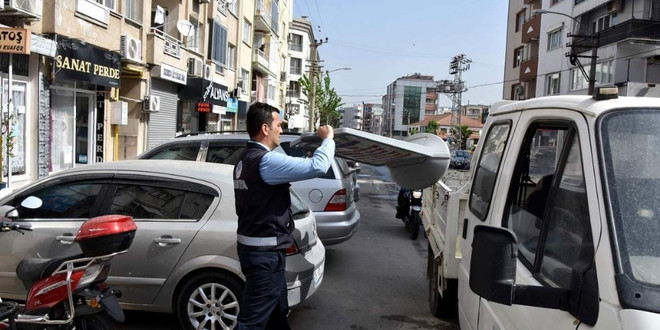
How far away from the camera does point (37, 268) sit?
360 centimetres

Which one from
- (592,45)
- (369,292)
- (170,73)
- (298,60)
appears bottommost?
(369,292)

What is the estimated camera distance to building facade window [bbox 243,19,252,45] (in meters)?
31.7

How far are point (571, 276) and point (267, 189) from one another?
1839mm

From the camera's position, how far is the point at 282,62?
172 ft

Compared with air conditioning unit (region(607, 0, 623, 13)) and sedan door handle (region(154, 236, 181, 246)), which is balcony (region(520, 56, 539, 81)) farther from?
sedan door handle (region(154, 236, 181, 246))

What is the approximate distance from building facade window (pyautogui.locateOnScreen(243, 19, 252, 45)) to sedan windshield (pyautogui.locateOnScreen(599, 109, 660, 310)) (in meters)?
31.0

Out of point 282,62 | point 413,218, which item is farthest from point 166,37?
point 282,62

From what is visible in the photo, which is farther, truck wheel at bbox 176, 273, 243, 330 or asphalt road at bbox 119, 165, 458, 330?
asphalt road at bbox 119, 165, 458, 330

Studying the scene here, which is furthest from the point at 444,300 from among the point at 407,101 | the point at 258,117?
the point at 407,101

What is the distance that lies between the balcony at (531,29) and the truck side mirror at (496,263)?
41.1m

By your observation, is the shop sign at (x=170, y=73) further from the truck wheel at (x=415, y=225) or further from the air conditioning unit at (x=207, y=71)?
the truck wheel at (x=415, y=225)

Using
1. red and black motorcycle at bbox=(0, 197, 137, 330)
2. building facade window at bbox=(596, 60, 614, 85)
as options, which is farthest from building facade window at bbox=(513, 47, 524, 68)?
red and black motorcycle at bbox=(0, 197, 137, 330)

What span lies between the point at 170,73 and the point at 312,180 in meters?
12.5

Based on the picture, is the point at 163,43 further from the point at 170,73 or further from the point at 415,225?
the point at 415,225
